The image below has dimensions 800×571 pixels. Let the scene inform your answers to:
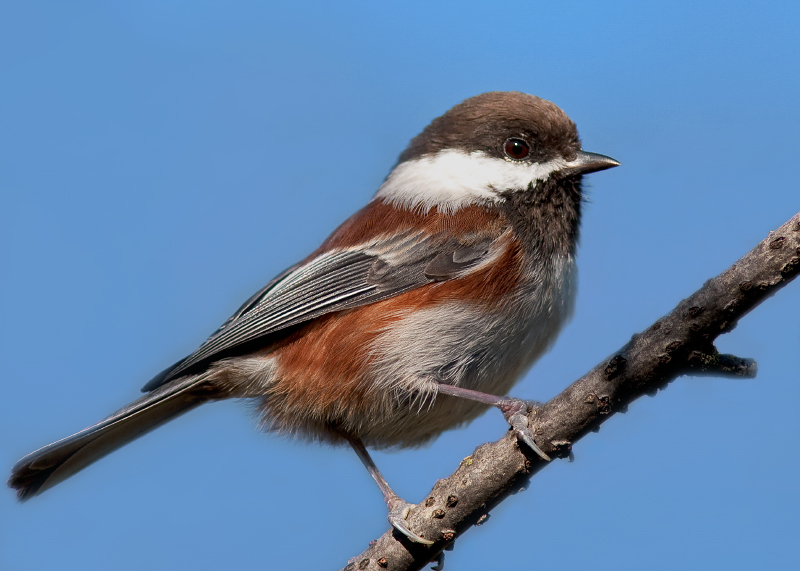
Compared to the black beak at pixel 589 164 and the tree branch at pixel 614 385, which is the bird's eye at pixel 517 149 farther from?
the tree branch at pixel 614 385

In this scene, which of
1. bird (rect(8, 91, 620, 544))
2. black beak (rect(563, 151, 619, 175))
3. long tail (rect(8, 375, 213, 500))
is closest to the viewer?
bird (rect(8, 91, 620, 544))

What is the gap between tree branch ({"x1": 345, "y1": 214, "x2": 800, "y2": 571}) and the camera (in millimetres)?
2445

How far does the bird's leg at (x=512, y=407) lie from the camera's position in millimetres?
2934

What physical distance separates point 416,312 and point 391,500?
1053 millimetres

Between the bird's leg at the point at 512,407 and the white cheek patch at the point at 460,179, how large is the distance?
1149 mm

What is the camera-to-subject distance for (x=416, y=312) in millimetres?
3975

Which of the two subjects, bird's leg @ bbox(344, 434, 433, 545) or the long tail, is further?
the long tail

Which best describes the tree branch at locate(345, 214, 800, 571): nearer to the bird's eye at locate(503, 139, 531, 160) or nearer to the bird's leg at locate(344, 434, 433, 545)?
the bird's leg at locate(344, 434, 433, 545)

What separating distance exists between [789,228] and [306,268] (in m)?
2.92

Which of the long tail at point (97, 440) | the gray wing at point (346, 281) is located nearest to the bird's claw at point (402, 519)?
the gray wing at point (346, 281)

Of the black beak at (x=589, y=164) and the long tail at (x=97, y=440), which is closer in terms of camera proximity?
the long tail at (x=97, y=440)

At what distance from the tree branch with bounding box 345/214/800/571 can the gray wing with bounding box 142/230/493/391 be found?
4.17ft

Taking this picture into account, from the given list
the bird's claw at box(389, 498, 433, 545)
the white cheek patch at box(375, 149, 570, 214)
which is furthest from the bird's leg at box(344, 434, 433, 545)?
the white cheek patch at box(375, 149, 570, 214)

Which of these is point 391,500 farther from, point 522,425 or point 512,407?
point 522,425
